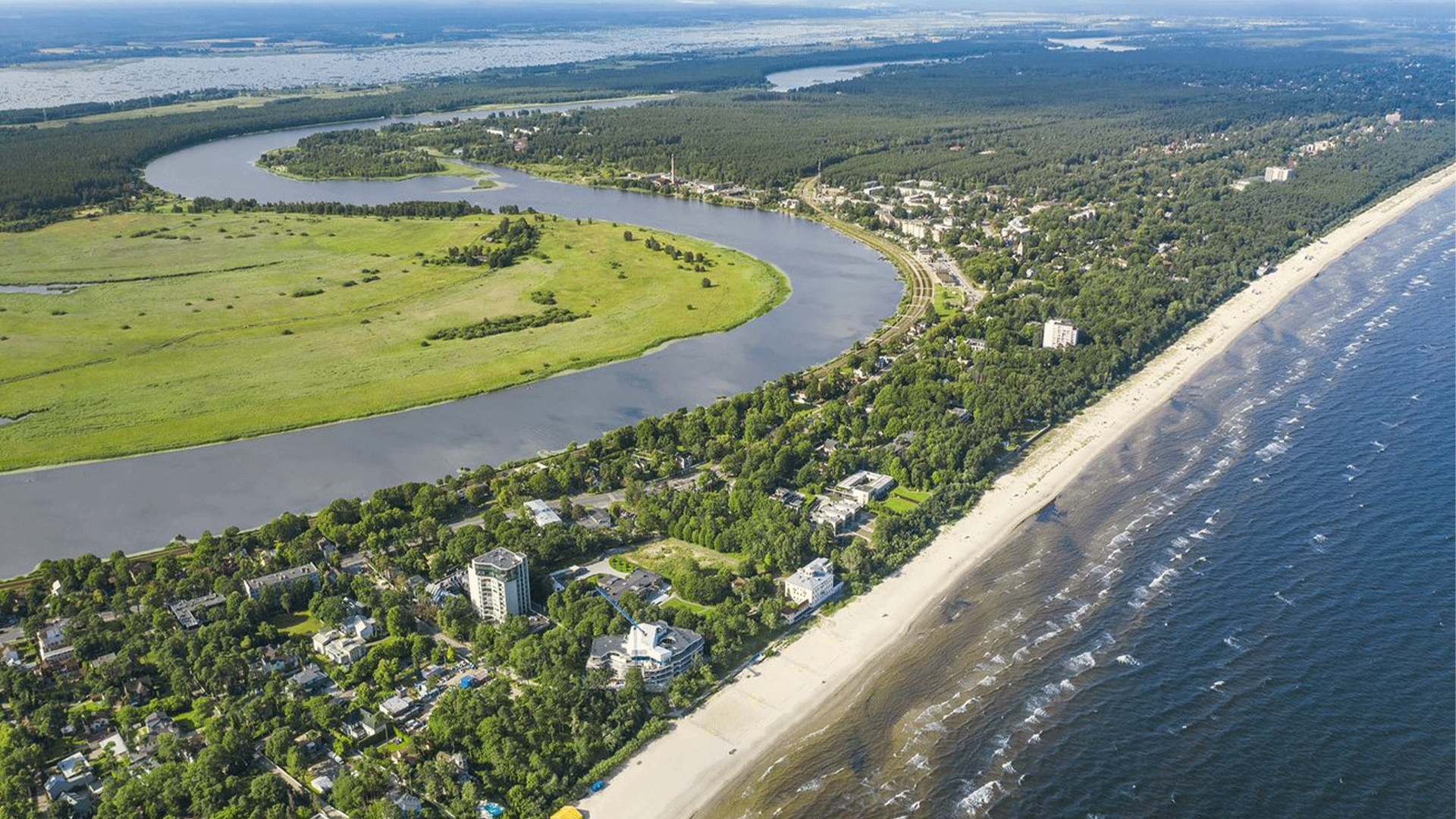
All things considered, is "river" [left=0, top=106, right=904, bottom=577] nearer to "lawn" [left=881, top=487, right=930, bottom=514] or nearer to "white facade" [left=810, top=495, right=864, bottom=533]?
"white facade" [left=810, top=495, right=864, bottom=533]

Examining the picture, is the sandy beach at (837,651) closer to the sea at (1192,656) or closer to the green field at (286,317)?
the sea at (1192,656)

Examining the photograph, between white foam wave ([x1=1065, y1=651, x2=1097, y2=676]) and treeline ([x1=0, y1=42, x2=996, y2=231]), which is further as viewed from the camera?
treeline ([x1=0, y1=42, x2=996, y2=231])

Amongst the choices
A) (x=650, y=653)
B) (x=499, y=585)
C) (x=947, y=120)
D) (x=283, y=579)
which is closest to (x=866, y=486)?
(x=650, y=653)

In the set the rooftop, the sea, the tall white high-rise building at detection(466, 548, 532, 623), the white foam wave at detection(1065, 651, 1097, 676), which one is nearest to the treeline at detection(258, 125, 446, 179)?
the rooftop

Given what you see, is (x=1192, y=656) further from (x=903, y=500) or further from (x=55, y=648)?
(x=55, y=648)

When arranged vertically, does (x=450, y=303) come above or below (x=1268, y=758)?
above

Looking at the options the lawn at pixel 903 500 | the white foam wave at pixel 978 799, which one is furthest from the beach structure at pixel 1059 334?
the white foam wave at pixel 978 799

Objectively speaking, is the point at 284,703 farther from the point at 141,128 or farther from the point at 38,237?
the point at 141,128

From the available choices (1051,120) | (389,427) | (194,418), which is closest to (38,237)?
(194,418)
